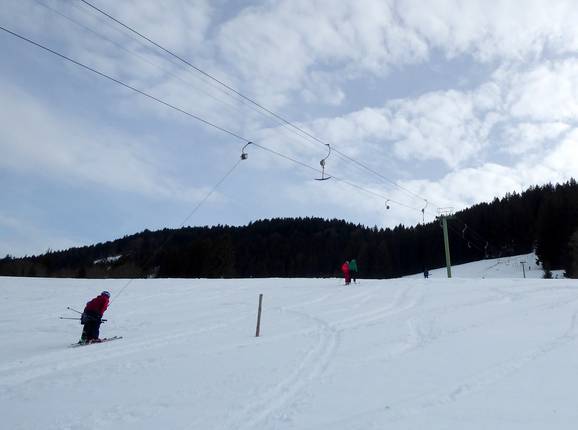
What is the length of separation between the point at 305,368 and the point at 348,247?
12967cm

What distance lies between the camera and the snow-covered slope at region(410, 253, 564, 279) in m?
81.0

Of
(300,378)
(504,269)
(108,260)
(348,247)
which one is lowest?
(300,378)

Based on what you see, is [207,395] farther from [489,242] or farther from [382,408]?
[489,242]

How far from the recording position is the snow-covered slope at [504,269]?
266 ft

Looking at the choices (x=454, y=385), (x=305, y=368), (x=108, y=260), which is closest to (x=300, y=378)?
(x=305, y=368)

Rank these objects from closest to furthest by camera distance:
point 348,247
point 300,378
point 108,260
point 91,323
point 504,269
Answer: point 300,378
point 91,323
point 504,269
point 348,247
point 108,260

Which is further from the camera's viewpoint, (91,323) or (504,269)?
(504,269)

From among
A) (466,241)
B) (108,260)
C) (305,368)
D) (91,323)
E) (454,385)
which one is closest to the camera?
(454,385)

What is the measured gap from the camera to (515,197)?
389 ft

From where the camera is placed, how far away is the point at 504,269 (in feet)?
285

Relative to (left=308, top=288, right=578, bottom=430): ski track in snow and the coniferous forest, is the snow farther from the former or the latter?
(left=308, top=288, right=578, bottom=430): ski track in snow

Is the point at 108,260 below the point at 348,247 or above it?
below

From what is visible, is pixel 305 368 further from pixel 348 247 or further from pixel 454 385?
pixel 348 247

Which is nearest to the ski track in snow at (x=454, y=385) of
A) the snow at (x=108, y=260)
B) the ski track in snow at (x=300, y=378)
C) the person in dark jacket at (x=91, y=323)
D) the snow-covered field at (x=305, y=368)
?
the snow-covered field at (x=305, y=368)
